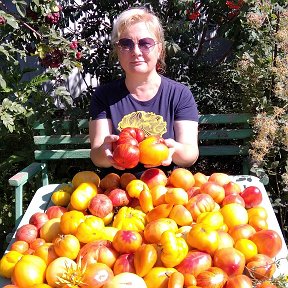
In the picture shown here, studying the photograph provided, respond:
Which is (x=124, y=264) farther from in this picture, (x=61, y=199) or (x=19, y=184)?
(x=19, y=184)

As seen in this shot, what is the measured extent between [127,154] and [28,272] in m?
0.66

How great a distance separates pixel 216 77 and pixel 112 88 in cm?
163

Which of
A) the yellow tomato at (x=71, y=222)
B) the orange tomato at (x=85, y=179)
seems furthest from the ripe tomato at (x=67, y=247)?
the orange tomato at (x=85, y=179)

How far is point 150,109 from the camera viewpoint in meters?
2.59

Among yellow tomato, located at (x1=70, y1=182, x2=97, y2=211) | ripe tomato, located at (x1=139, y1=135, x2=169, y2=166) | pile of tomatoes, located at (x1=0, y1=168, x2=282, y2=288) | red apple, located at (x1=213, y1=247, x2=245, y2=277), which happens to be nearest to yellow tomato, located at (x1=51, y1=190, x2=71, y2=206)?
pile of tomatoes, located at (x1=0, y1=168, x2=282, y2=288)

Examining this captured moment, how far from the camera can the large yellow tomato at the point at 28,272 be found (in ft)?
5.27

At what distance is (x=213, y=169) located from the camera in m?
3.89

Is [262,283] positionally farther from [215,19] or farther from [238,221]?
[215,19]

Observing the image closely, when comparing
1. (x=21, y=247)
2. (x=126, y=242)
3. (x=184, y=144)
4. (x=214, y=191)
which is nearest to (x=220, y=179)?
(x=214, y=191)

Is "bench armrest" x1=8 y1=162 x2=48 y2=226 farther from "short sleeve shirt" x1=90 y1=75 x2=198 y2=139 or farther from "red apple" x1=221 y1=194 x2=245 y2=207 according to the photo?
"red apple" x1=221 y1=194 x2=245 y2=207

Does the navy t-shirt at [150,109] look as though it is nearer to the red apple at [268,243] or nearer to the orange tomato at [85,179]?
the orange tomato at [85,179]

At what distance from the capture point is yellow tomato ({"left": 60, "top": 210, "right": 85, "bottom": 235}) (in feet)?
5.99

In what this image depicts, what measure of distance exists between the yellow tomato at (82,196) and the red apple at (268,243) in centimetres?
80

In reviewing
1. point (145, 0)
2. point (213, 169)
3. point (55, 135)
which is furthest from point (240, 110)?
point (55, 135)
